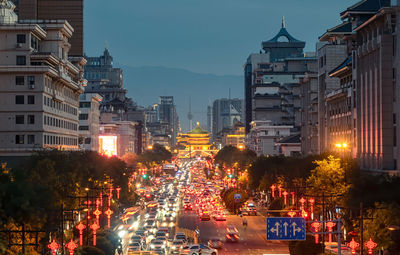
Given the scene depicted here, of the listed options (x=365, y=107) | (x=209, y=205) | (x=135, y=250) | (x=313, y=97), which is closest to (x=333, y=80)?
(x=313, y=97)

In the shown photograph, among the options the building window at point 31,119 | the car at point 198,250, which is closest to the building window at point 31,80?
the building window at point 31,119

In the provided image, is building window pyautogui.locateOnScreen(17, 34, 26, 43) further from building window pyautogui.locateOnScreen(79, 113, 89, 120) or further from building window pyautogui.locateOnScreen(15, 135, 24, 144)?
building window pyautogui.locateOnScreen(79, 113, 89, 120)

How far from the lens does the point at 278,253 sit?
76.8 meters

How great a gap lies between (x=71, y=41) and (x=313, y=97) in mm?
45729

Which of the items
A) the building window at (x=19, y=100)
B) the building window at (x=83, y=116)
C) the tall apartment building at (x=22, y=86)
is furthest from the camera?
the building window at (x=83, y=116)

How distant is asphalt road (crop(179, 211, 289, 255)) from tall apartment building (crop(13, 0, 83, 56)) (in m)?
39.2

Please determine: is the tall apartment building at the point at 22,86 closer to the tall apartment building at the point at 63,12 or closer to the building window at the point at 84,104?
the tall apartment building at the point at 63,12

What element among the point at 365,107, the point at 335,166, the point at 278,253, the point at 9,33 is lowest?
the point at 278,253

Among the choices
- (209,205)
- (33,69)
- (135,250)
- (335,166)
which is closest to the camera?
(135,250)

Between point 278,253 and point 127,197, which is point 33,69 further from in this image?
point 278,253

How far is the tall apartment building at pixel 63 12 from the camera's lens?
14212 centimetres

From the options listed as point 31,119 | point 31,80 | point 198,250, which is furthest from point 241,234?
point 31,80

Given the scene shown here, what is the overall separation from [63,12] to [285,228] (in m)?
106

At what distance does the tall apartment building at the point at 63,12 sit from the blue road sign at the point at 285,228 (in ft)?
317
